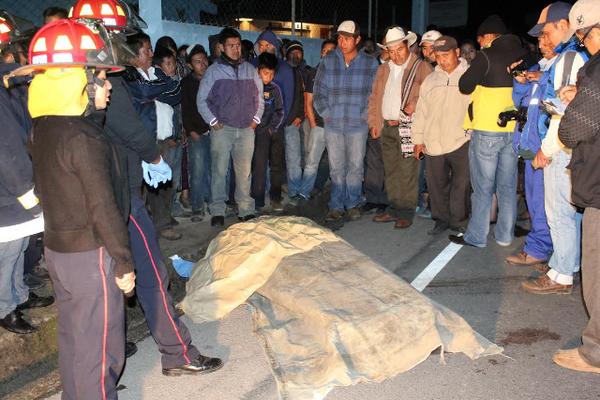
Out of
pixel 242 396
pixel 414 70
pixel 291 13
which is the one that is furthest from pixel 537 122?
pixel 291 13

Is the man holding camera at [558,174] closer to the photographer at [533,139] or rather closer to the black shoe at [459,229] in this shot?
the photographer at [533,139]

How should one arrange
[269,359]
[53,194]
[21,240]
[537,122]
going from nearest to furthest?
[53,194] < [269,359] < [21,240] < [537,122]

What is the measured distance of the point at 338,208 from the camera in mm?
7523

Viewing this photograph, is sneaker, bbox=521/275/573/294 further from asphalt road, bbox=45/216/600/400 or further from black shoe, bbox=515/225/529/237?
black shoe, bbox=515/225/529/237

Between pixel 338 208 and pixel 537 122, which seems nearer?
pixel 537 122

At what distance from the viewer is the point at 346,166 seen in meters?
7.45

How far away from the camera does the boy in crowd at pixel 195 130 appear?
7020 mm

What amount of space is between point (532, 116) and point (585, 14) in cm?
155

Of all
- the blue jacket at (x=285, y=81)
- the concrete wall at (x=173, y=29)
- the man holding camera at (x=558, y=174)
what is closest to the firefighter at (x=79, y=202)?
the man holding camera at (x=558, y=174)

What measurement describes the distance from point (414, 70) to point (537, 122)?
2.02 meters

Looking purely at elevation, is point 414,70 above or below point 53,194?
above

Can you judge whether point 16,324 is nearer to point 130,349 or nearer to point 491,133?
point 130,349

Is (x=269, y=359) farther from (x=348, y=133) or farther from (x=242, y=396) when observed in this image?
(x=348, y=133)

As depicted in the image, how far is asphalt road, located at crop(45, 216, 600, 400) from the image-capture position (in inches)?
138
